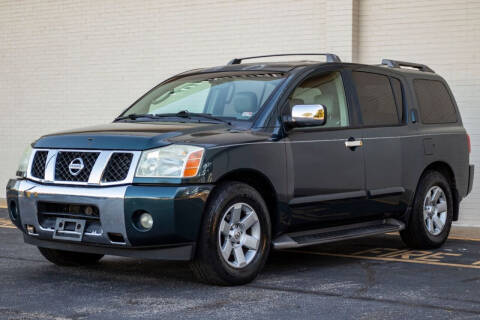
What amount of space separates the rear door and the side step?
0.44 ft

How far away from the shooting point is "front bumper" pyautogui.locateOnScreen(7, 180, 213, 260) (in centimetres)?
627

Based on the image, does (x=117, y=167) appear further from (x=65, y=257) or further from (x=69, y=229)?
(x=65, y=257)

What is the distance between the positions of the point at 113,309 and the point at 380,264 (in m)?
3.01

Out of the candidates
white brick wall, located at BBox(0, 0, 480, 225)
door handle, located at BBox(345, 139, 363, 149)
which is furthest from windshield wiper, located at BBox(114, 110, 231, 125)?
white brick wall, located at BBox(0, 0, 480, 225)

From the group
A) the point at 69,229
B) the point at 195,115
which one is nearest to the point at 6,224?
the point at 195,115

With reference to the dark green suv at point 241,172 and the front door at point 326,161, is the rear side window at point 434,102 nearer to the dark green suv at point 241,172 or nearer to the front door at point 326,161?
the dark green suv at point 241,172

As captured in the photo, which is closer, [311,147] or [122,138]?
[122,138]

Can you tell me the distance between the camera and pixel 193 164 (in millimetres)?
6406

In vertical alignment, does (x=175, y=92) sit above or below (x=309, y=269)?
above

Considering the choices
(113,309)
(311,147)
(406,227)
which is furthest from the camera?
(406,227)

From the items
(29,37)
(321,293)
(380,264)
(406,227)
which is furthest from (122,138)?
(29,37)

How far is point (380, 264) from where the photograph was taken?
7.95 metres

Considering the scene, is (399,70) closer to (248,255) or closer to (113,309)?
(248,255)

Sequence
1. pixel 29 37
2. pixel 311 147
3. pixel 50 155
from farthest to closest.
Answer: pixel 29 37
pixel 311 147
pixel 50 155
